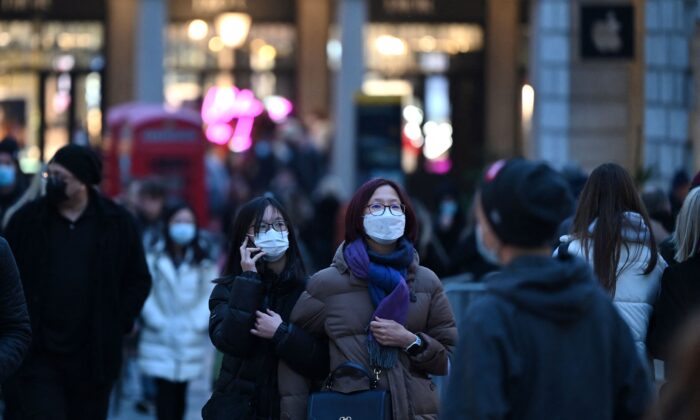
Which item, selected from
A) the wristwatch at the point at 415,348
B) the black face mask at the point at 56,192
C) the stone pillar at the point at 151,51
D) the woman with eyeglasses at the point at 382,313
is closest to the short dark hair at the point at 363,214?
the woman with eyeglasses at the point at 382,313

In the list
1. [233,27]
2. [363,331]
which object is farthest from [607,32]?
[363,331]

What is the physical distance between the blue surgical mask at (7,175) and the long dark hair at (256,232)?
3835 millimetres

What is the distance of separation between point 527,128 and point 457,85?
7906mm

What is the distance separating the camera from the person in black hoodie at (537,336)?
4.08 m

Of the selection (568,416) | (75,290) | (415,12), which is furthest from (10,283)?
(415,12)

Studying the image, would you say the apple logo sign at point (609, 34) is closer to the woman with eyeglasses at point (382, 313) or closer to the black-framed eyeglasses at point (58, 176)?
the black-framed eyeglasses at point (58, 176)

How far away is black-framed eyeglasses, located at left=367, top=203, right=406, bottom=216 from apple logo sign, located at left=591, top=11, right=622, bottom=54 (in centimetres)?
1234

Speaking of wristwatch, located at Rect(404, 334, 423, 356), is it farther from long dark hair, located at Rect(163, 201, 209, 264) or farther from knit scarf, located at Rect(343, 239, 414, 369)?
long dark hair, located at Rect(163, 201, 209, 264)

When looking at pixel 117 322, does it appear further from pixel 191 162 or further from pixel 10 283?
pixel 191 162

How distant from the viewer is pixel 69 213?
318 inches

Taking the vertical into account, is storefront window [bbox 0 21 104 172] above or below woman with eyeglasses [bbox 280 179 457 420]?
above

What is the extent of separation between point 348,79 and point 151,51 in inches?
129

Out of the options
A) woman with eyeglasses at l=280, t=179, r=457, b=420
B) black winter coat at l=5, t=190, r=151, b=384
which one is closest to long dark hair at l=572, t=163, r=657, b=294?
woman with eyeglasses at l=280, t=179, r=457, b=420

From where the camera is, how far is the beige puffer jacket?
20.4ft
